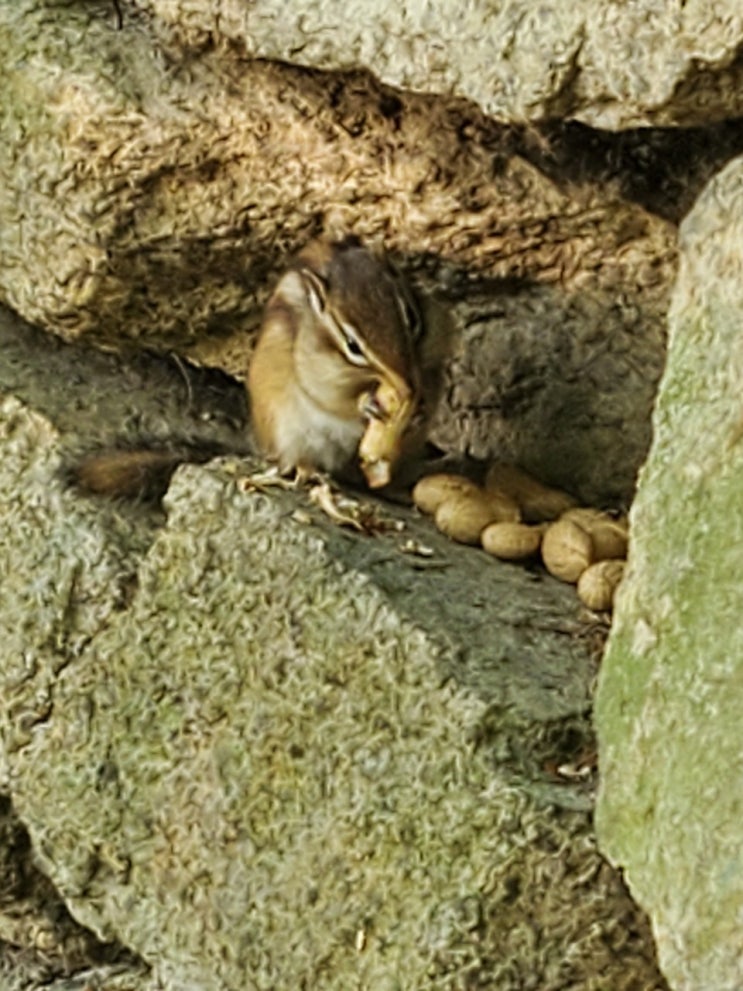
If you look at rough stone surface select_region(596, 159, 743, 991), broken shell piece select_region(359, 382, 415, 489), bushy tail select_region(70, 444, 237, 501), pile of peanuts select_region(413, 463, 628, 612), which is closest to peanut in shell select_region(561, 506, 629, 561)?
pile of peanuts select_region(413, 463, 628, 612)

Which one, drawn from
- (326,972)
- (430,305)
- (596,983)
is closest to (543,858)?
(596,983)

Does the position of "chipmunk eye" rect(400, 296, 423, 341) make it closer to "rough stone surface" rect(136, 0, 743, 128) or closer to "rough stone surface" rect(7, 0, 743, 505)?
"rough stone surface" rect(7, 0, 743, 505)

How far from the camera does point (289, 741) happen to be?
308 centimetres

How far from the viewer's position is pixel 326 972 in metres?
3.01

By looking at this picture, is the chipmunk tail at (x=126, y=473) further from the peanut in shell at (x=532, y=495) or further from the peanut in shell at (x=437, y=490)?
the peanut in shell at (x=532, y=495)

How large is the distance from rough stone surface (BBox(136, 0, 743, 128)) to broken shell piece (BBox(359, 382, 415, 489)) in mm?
458

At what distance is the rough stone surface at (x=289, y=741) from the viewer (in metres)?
2.80

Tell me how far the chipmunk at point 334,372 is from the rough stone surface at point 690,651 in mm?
634

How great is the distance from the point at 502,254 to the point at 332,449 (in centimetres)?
36

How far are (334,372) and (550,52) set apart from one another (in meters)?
0.77

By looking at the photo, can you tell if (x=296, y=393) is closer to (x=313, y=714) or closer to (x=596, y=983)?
(x=313, y=714)

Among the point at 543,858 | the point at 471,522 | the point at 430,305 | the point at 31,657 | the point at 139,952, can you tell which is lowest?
the point at 139,952

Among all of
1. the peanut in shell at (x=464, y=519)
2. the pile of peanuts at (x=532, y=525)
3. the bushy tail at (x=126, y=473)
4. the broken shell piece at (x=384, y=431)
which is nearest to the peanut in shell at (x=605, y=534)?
the pile of peanuts at (x=532, y=525)

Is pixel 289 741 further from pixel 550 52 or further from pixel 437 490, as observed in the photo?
pixel 550 52
